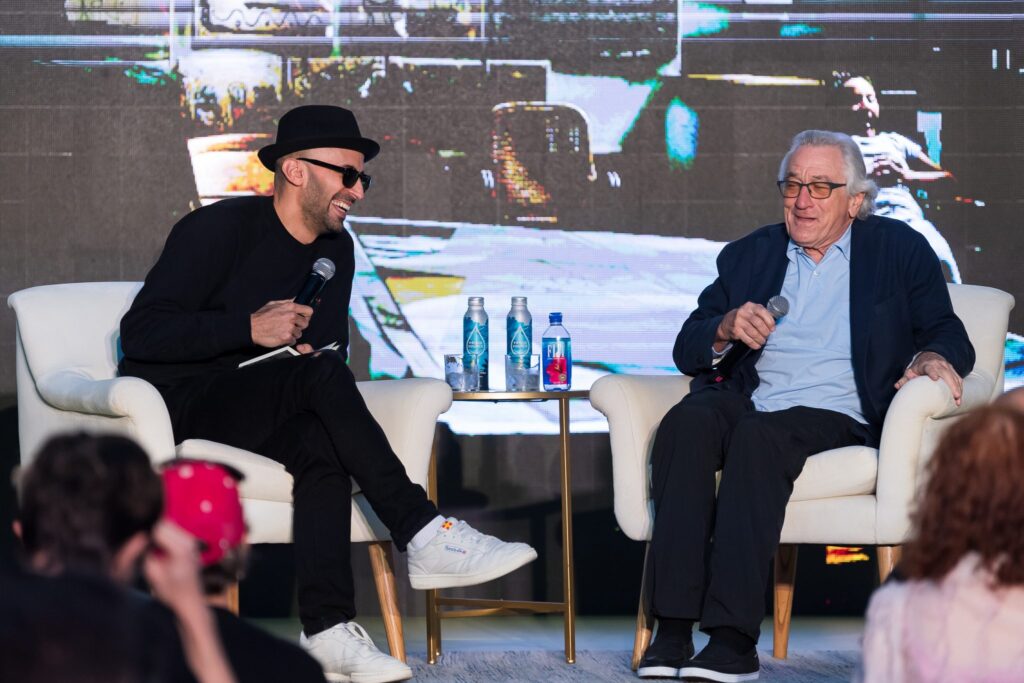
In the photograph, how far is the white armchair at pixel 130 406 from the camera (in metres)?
2.75

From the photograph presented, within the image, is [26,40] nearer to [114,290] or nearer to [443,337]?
[114,290]

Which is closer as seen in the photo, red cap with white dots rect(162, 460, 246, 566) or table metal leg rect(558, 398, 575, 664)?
red cap with white dots rect(162, 460, 246, 566)

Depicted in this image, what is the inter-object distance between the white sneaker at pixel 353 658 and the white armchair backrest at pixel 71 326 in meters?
1.02

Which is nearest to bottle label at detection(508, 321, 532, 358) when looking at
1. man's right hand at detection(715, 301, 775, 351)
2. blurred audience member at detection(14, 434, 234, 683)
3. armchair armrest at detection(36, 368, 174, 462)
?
man's right hand at detection(715, 301, 775, 351)

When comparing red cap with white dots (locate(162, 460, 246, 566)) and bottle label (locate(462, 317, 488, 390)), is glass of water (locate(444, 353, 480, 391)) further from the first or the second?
red cap with white dots (locate(162, 460, 246, 566))

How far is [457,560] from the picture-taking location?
267 centimetres

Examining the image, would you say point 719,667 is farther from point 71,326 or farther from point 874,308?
point 71,326

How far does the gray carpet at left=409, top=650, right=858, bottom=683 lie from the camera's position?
2.84 metres

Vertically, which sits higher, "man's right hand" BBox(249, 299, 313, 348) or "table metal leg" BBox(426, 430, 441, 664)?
"man's right hand" BBox(249, 299, 313, 348)

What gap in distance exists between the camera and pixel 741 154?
396cm

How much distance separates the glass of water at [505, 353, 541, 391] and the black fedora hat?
2.08 ft

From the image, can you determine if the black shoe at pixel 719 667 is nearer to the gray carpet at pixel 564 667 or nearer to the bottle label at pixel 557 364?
the gray carpet at pixel 564 667

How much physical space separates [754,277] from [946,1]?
1326 mm

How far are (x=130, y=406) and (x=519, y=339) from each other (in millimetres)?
1079
